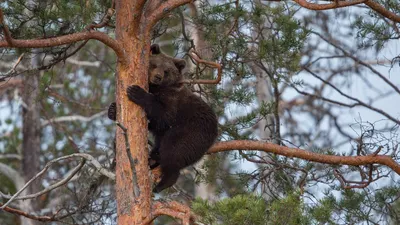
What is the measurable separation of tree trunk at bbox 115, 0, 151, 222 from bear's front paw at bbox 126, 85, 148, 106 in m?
0.04

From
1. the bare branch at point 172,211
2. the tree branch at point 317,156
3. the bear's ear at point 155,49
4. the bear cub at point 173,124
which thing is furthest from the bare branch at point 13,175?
the bare branch at point 172,211

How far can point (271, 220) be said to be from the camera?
536cm

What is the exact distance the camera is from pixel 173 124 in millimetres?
7227

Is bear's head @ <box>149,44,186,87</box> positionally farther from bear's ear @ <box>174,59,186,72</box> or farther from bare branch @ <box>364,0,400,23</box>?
bare branch @ <box>364,0,400,23</box>

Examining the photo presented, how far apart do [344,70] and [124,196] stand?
846 centimetres

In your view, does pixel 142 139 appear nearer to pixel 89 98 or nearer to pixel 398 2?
pixel 398 2

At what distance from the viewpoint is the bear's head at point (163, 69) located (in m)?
A: 7.15

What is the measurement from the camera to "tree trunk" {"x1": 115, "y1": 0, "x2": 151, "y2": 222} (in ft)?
19.7

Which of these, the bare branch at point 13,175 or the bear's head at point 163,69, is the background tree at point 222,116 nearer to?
the bear's head at point 163,69

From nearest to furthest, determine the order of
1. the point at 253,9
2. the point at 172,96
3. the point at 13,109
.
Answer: the point at 172,96 → the point at 253,9 → the point at 13,109

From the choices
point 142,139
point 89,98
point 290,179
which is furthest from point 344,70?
point 142,139

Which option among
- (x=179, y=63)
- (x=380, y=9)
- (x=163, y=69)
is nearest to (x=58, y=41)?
(x=163, y=69)

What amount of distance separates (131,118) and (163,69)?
4.18 feet

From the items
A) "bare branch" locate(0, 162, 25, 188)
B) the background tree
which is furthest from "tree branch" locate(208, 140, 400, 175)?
"bare branch" locate(0, 162, 25, 188)
